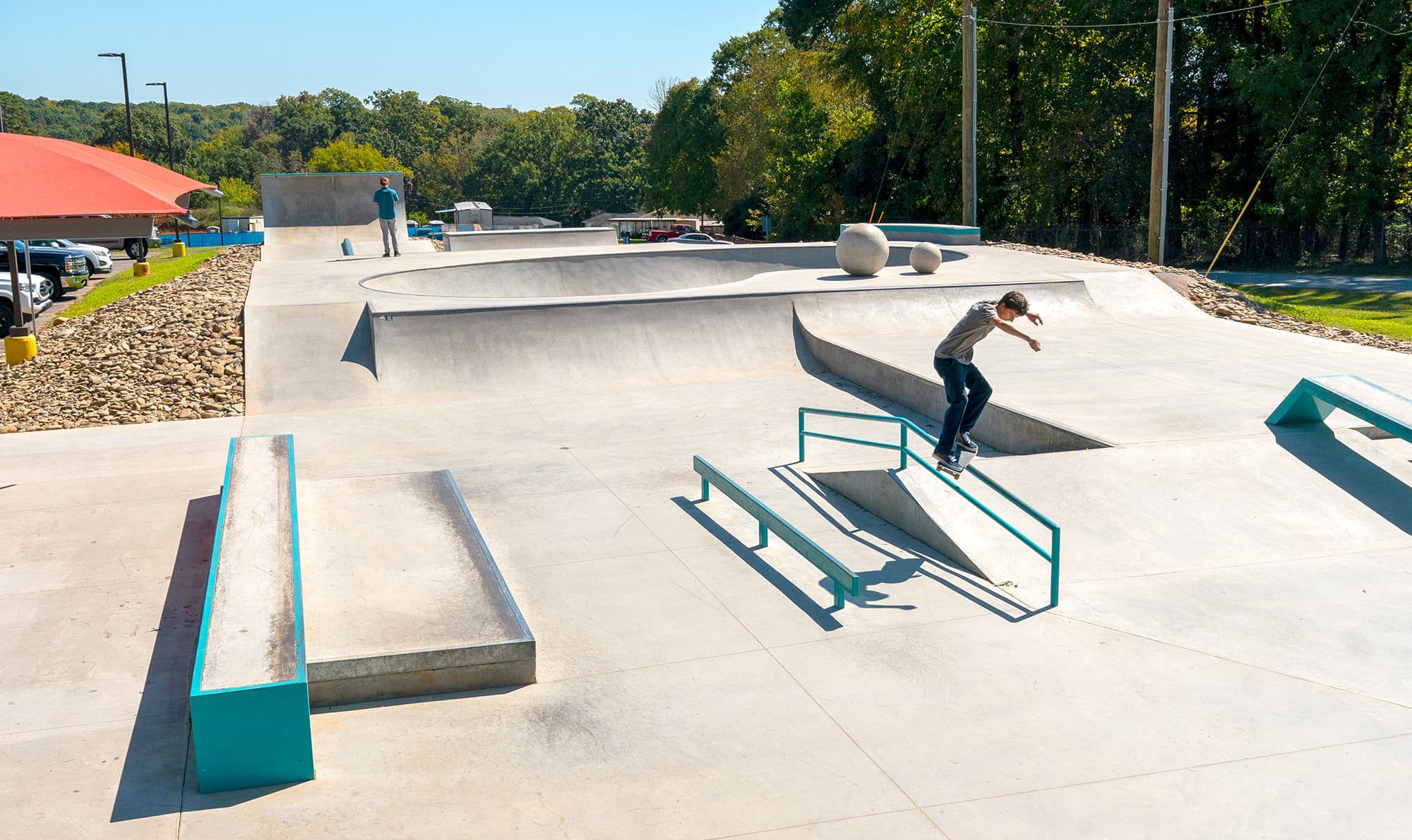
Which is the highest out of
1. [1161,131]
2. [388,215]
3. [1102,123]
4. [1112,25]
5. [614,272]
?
[1112,25]

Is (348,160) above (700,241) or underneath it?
above

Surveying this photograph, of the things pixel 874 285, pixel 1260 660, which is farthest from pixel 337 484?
pixel 874 285

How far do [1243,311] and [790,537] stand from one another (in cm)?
1331

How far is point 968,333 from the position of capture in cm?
783

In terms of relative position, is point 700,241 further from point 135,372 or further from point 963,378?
point 963,378

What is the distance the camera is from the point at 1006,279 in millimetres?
17422

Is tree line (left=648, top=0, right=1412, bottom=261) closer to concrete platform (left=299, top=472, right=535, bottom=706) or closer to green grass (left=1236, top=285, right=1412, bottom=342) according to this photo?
green grass (left=1236, top=285, right=1412, bottom=342)

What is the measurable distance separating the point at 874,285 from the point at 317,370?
8.48m

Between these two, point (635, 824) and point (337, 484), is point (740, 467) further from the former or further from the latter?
point (635, 824)

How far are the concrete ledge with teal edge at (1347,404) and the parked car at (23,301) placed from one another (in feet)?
58.4

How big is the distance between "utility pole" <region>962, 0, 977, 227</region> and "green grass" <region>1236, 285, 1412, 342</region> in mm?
7238

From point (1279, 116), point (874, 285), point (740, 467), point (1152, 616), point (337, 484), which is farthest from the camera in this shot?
point (1279, 116)

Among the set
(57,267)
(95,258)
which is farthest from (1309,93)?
(95,258)

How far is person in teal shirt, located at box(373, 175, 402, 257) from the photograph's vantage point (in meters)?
22.7
